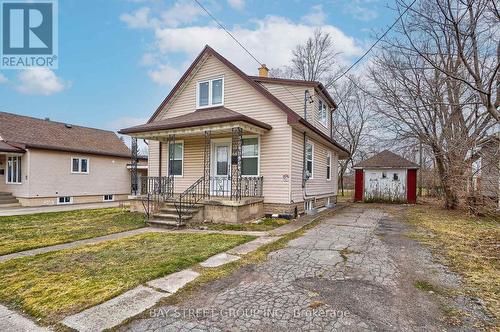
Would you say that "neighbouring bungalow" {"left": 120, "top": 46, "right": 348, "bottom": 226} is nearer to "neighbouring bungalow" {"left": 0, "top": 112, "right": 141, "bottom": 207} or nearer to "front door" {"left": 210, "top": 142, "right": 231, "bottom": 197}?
"front door" {"left": 210, "top": 142, "right": 231, "bottom": 197}

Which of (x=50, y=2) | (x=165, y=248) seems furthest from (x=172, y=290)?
(x=50, y=2)

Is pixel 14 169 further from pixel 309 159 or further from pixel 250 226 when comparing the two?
pixel 309 159

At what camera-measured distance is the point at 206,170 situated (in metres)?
11.5

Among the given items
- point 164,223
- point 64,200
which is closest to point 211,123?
point 164,223

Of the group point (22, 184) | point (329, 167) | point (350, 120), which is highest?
point (350, 120)

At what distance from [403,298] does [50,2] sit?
1431 centimetres

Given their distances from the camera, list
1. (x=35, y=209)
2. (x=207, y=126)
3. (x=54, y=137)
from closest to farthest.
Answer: (x=207, y=126), (x=35, y=209), (x=54, y=137)

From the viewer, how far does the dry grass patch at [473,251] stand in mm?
4105

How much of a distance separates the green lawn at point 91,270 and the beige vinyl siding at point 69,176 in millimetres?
11874

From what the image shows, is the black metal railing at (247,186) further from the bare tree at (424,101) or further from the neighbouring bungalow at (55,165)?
the neighbouring bungalow at (55,165)

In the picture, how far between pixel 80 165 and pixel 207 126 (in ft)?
39.4

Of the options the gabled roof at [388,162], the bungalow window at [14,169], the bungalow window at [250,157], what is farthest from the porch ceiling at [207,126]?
the gabled roof at [388,162]

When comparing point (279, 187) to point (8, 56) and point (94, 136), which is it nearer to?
point (8, 56)

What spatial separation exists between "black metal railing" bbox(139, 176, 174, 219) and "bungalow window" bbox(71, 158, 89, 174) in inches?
294
